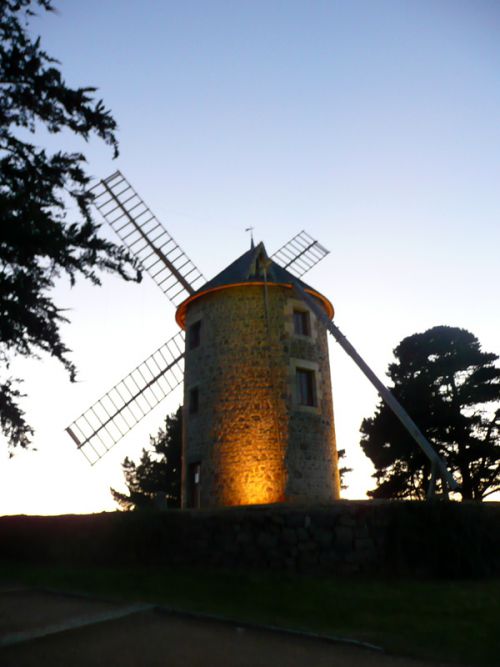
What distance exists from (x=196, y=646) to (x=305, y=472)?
335 inches

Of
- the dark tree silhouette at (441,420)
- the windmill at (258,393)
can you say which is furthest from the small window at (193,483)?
the dark tree silhouette at (441,420)

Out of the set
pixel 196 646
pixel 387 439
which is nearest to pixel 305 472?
pixel 196 646

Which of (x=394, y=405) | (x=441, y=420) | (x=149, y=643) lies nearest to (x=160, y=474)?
(x=441, y=420)

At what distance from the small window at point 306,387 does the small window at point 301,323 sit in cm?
119

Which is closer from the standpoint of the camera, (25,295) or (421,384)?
(25,295)

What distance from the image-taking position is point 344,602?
8148 mm

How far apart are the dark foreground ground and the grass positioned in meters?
0.57

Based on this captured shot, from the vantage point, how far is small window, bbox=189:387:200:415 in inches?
622

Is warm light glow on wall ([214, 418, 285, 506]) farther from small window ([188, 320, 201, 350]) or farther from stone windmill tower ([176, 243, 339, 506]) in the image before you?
small window ([188, 320, 201, 350])

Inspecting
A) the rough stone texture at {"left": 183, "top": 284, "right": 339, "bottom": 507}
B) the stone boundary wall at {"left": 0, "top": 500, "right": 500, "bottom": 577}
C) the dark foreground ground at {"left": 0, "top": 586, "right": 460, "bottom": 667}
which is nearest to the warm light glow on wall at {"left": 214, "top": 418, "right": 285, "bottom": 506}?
the rough stone texture at {"left": 183, "top": 284, "right": 339, "bottom": 507}

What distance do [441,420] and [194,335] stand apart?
45.4ft

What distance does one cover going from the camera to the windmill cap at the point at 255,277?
51.5ft

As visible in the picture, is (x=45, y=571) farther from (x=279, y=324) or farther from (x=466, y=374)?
(x=466, y=374)

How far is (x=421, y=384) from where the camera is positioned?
84.8 feet
